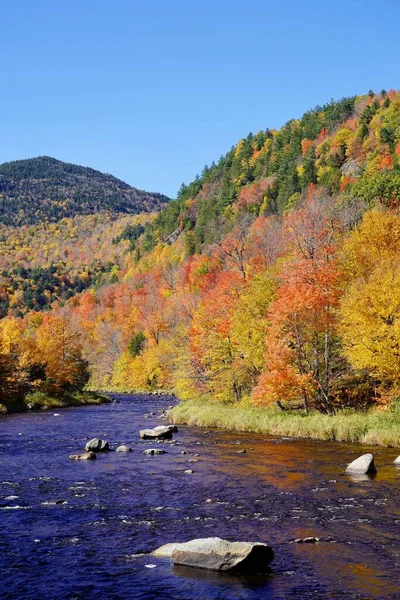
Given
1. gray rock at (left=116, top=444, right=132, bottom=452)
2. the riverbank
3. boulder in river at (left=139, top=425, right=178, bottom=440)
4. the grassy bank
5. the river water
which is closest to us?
the river water

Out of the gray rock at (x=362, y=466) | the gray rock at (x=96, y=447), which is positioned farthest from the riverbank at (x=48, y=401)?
the gray rock at (x=362, y=466)

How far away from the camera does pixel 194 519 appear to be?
20.3 m

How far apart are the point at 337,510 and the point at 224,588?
25.7ft

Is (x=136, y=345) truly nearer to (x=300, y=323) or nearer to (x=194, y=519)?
(x=300, y=323)

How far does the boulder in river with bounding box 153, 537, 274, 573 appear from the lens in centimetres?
1552

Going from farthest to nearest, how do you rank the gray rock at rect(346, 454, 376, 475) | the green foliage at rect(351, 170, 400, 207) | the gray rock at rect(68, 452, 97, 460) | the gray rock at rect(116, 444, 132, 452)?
1. the green foliage at rect(351, 170, 400, 207)
2. the gray rock at rect(116, 444, 132, 452)
3. the gray rock at rect(68, 452, 97, 460)
4. the gray rock at rect(346, 454, 376, 475)

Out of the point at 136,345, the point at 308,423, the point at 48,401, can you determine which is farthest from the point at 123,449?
the point at 136,345

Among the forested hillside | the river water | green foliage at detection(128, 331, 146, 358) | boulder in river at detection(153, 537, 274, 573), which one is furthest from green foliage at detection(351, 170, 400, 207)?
boulder in river at detection(153, 537, 274, 573)

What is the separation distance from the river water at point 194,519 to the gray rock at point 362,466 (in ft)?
2.62

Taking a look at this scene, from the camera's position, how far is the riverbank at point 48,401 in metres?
67.6

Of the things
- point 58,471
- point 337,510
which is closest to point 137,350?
point 58,471

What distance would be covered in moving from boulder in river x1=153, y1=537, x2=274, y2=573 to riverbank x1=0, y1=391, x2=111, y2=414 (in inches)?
2107

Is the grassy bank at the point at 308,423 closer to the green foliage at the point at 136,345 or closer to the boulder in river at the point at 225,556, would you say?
the boulder in river at the point at 225,556

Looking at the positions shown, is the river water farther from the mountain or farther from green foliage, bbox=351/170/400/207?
the mountain
